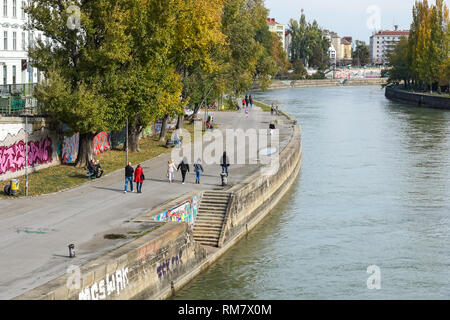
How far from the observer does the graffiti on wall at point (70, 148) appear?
43.0 metres

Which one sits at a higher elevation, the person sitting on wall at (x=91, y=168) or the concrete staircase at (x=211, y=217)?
the person sitting on wall at (x=91, y=168)

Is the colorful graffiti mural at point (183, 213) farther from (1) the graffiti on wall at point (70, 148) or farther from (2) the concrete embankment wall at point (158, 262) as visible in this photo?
(1) the graffiti on wall at point (70, 148)

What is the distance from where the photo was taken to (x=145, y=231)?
1078 inches

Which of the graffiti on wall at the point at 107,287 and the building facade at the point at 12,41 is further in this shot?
the building facade at the point at 12,41

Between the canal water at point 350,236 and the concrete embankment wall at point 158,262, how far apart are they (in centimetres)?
62

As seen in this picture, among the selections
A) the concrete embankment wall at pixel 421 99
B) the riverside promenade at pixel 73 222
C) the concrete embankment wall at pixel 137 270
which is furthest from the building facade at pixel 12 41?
the concrete embankment wall at pixel 421 99

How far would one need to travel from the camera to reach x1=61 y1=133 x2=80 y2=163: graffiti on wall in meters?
43.0

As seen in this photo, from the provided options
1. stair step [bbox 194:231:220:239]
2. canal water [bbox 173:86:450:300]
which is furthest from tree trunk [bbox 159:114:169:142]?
stair step [bbox 194:231:220:239]

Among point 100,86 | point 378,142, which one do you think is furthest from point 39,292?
point 378,142

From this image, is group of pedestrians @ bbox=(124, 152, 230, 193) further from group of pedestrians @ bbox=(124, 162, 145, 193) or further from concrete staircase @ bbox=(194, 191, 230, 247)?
concrete staircase @ bbox=(194, 191, 230, 247)

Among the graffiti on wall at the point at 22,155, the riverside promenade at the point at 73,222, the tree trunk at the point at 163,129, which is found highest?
the tree trunk at the point at 163,129

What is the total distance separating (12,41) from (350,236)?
129 feet

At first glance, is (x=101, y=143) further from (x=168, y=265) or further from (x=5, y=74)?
(x=168, y=265)

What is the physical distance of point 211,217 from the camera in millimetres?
34156
